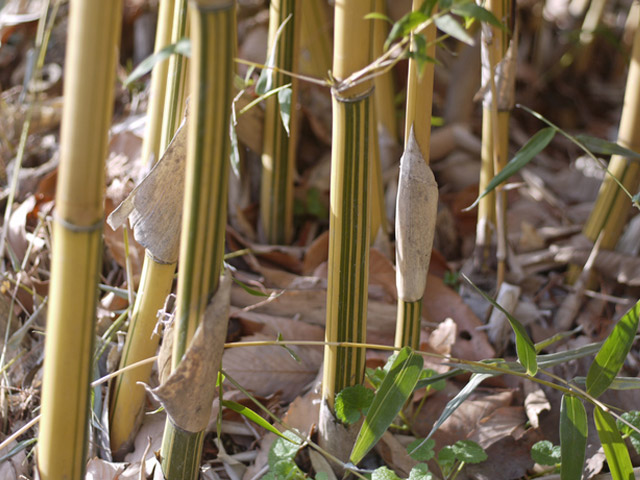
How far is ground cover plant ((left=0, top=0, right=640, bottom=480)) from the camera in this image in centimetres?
51

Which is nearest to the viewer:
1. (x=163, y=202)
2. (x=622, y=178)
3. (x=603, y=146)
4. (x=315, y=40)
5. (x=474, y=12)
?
(x=474, y=12)

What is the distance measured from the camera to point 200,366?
55cm

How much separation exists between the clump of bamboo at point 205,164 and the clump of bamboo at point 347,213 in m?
0.11

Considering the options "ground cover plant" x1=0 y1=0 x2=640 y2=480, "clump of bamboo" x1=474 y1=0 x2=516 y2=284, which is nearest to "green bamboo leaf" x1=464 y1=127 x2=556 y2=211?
"ground cover plant" x1=0 y1=0 x2=640 y2=480

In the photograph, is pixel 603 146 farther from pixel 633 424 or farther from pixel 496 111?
pixel 633 424

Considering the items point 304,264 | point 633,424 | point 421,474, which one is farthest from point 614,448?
point 304,264

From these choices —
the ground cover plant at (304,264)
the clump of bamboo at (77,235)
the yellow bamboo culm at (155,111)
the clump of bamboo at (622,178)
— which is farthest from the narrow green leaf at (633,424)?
the yellow bamboo culm at (155,111)

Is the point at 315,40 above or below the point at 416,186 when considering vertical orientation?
above

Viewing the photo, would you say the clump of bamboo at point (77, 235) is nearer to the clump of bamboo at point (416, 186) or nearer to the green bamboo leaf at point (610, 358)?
the clump of bamboo at point (416, 186)

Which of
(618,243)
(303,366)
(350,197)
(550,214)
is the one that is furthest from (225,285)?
(550,214)

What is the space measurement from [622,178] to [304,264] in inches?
18.0

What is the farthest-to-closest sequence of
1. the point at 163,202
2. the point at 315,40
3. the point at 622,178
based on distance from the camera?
the point at 315,40
the point at 622,178
the point at 163,202

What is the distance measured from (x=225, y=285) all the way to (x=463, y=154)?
2.79ft

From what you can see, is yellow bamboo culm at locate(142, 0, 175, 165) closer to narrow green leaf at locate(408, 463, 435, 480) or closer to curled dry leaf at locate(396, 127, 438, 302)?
curled dry leaf at locate(396, 127, 438, 302)
